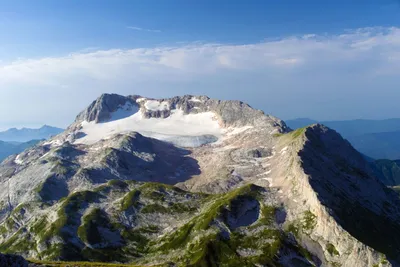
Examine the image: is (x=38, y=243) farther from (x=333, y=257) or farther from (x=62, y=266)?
(x=333, y=257)

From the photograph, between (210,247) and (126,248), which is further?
(126,248)

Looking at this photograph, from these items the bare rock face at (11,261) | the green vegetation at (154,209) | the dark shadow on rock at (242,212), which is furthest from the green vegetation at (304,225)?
the bare rock face at (11,261)

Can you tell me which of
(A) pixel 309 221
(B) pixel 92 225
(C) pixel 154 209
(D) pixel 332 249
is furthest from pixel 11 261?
(C) pixel 154 209

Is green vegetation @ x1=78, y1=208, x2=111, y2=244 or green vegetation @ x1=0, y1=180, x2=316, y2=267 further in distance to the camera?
green vegetation @ x1=78, y1=208, x2=111, y2=244

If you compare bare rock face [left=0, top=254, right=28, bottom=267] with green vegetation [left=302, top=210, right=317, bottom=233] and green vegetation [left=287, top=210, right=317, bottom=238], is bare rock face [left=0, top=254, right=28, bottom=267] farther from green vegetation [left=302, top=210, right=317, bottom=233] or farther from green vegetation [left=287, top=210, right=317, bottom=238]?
green vegetation [left=302, top=210, right=317, bottom=233]

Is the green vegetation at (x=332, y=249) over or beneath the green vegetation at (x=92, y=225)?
over

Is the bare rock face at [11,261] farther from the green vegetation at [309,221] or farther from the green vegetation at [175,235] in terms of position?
the green vegetation at [309,221]

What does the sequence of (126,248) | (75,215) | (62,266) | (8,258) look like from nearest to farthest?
(8,258), (62,266), (126,248), (75,215)

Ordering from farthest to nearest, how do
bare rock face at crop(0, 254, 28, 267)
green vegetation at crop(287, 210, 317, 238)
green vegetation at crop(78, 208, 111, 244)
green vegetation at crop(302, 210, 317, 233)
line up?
green vegetation at crop(78, 208, 111, 244)
green vegetation at crop(302, 210, 317, 233)
green vegetation at crop(287, 210, 317, 238)
bare rock face at crop(0, 254, 28, 267)

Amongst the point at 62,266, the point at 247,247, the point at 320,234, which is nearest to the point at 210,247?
the point at 247,247

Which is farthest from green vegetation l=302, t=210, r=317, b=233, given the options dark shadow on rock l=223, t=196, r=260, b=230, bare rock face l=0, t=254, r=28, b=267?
bare rock face l=0, t=254, r=28, b=267

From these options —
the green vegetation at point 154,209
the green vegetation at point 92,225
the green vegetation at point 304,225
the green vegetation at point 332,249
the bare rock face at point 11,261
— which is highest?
the bare rock face at point 11,261
